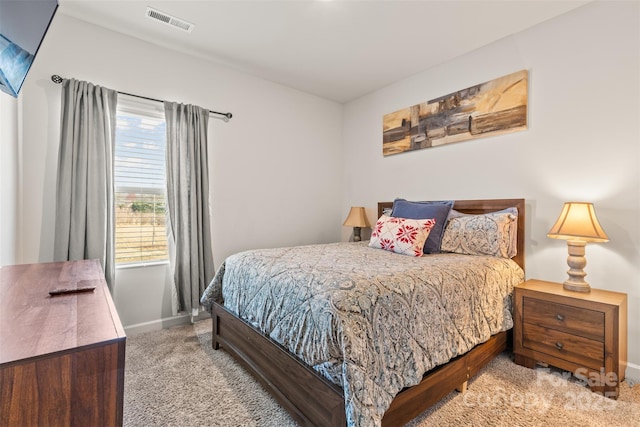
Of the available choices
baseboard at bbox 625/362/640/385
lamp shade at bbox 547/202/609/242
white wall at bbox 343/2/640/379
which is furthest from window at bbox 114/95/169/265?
baseboard at bbox 625/362/640/385

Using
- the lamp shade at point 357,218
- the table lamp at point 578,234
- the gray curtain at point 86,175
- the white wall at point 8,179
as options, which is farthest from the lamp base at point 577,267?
the white wall at point 8,179

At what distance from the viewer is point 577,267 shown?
208cm

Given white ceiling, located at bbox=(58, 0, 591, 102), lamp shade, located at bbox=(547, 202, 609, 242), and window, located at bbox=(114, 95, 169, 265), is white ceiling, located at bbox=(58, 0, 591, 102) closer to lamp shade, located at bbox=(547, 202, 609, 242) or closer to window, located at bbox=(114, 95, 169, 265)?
window, located at bbox=(114, 95, 169, 265)

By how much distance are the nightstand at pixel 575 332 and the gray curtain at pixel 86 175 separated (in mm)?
3244

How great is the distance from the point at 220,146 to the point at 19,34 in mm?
2056

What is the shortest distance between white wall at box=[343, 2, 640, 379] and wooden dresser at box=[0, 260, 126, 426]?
2.89 m

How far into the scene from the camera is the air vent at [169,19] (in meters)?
2.37

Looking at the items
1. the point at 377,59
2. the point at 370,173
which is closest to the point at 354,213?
the point at 370,173

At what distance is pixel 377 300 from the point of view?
4.65ft

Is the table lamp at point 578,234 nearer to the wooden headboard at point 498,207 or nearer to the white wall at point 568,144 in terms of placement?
the white wall at point 568,144

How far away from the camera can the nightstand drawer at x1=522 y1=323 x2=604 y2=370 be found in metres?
1.88

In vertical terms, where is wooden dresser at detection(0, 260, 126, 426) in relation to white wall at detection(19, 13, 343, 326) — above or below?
below

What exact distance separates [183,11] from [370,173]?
8.36 feet

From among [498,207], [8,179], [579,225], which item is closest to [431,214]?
[498,207]
